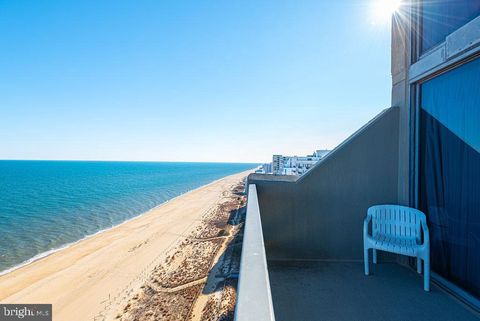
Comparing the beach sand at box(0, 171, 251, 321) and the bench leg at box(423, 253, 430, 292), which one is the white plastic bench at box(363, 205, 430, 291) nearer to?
the bench leg at box(423, 253, 430, 292)

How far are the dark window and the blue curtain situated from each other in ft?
1.28

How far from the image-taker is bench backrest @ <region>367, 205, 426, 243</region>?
87.1 inches

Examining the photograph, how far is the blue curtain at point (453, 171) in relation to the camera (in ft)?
5.98

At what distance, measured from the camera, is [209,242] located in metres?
8.30

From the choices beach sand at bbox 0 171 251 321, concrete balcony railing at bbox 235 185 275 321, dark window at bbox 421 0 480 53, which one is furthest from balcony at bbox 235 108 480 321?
beach sand at bbox 0 171 251 321

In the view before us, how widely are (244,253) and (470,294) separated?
7.24 feet

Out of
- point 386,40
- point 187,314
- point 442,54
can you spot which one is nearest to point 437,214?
point 442,54

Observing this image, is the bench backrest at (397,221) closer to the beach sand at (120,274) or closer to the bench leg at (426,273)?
the bench leg at (426,273)

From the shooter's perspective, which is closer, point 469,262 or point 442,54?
point 469,262

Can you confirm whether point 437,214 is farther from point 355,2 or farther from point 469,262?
point 355,2

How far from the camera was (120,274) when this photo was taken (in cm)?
649

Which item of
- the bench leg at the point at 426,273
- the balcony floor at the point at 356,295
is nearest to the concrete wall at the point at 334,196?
the balcony floor at the point at 356,295

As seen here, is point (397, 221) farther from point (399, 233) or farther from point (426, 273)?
point (426, 273)

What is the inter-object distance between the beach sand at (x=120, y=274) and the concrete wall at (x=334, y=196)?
235cm
